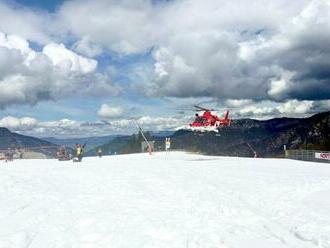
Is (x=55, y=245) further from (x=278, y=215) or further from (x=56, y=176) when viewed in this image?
(x=56, y=176)

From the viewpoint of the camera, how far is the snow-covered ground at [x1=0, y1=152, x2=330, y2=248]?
1330 cm

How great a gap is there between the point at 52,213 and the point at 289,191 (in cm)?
1281

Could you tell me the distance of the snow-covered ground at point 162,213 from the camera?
1330cm

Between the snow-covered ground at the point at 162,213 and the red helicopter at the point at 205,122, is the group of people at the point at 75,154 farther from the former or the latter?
the snow-covered ground at the point at 162,213

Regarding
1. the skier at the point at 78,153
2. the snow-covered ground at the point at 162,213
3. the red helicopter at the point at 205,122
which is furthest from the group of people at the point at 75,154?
the snow-covered ground at the point at 162,213

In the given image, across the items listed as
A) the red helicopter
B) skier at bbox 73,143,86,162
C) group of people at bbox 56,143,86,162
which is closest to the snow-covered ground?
skier at bbox 73,143,86,162

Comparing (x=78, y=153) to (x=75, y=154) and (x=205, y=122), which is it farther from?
(x=205, y=122)

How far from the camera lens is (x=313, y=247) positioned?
41.1 feet

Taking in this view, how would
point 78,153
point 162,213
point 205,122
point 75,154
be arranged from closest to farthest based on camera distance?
1. point 162,213
2. point 78,153
3. point 75,154
4. point 205,122

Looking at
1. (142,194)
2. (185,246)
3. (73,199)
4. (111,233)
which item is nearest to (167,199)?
(142,194)

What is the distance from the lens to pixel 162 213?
17422mm

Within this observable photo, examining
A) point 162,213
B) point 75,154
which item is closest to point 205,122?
point 75,154

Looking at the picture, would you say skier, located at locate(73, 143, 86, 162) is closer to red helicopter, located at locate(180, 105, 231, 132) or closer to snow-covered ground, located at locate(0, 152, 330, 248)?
red helicopter, located at locate(180, 105, 231, 132)

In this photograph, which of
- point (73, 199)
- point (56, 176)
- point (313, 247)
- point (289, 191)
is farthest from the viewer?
point (56, 176)
